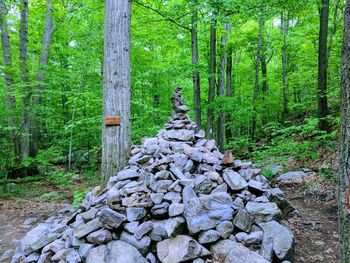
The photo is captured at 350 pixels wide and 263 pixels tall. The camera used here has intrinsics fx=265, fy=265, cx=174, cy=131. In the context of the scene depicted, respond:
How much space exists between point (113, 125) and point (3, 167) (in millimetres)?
6051

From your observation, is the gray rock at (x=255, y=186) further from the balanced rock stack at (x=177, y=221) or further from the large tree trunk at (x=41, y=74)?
the large tree trunk at (x=41, y=74)

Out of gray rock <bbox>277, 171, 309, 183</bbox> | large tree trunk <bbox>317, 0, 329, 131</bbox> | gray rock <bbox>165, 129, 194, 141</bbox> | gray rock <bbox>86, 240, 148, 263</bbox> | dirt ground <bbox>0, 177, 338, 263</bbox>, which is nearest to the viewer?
gray rock <bbox>86, 240, 148, 263</bbox>

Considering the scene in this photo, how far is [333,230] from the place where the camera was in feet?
13.2

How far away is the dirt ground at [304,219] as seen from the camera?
352cm

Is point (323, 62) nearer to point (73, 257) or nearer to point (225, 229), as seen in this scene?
point (225, 229)

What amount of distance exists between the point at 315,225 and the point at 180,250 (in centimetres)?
261

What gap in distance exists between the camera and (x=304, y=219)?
4445 millimetres

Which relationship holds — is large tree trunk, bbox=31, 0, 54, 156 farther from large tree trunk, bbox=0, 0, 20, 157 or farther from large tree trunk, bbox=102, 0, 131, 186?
large tree trunk, bbox=102, 0, 131, 186

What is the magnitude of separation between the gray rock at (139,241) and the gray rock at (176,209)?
0.40 meters

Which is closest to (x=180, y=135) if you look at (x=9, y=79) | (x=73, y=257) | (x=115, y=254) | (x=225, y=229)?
(x=225, y=229)

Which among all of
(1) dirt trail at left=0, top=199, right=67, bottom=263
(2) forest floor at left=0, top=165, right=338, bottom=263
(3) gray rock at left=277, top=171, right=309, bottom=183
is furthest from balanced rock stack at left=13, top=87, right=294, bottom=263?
(3) gray rock at left=277, top=171, right=309, bottom=183

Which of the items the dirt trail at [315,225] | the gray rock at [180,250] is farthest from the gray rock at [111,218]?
the dirt trail at [315,225]

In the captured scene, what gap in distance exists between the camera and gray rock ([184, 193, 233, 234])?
2973 mm

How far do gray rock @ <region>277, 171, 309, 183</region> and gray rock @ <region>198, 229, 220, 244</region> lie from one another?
14.0 feet
